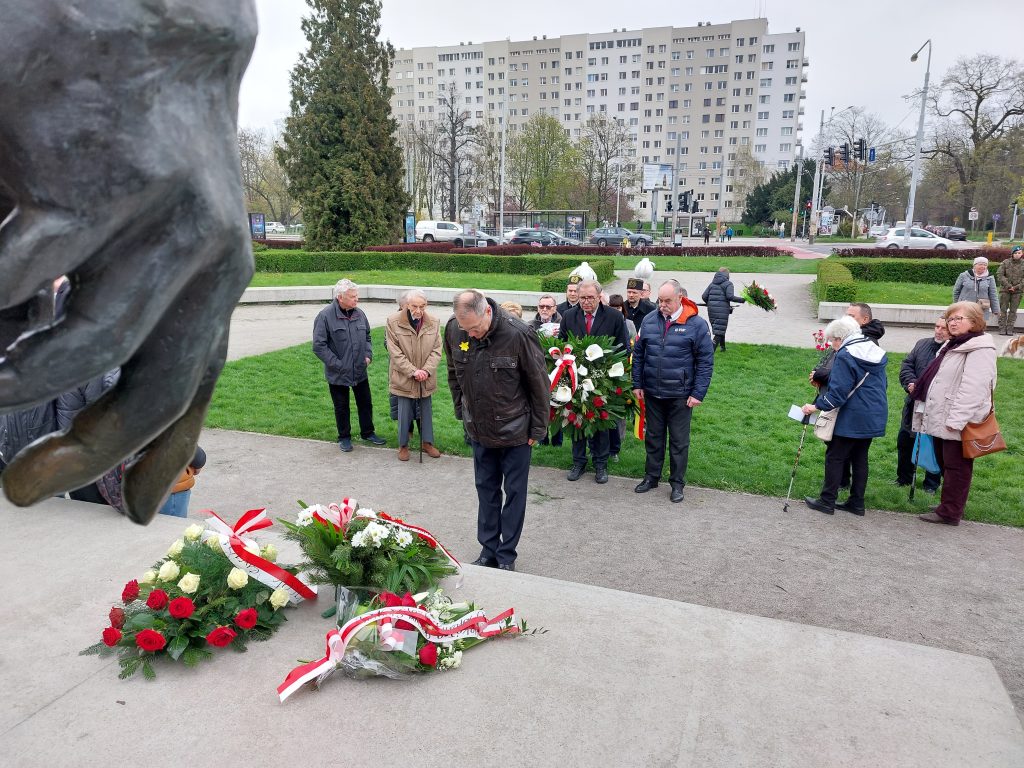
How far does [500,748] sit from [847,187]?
236 ft

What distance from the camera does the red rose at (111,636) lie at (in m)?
3.43

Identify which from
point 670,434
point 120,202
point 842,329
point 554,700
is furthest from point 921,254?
point 120,202

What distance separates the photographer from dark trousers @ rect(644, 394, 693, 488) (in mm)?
6941

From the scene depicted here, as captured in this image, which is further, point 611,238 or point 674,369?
point 611,238

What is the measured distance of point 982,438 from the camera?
237 inches

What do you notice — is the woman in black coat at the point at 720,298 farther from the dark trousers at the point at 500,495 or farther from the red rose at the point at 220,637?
the red rose at the point at 220,637

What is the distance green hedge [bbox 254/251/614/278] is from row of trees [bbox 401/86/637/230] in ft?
84.2

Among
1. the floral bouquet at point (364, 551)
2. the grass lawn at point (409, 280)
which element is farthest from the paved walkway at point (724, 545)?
the grass lawn at point (409, 280)

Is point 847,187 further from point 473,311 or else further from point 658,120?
point 473,311

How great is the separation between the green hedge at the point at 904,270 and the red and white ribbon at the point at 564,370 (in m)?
19.0

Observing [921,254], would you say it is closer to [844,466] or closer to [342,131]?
[342,131]

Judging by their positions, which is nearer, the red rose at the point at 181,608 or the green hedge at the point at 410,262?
the red rose at the point at 181,608

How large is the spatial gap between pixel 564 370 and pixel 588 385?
1.01 ft

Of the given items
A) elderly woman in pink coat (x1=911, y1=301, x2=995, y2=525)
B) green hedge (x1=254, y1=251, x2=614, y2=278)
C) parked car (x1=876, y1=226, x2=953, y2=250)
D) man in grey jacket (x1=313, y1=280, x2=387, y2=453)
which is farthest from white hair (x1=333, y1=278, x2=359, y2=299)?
parked car (x1=876, y1=226, x2=953, y2=250)
